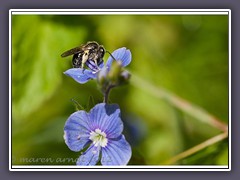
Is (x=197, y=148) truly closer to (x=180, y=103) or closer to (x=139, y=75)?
(x=180, y=103)

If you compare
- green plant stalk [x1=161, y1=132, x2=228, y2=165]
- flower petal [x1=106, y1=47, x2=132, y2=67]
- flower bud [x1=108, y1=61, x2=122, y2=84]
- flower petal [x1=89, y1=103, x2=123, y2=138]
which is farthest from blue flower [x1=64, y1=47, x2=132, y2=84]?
green plant stalk [x1=161, y1=132, x2=228, y2=165]

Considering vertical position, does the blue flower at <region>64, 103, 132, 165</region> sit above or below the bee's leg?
below

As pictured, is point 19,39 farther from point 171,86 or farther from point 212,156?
point 212,156

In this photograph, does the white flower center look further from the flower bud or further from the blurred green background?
the flower bud

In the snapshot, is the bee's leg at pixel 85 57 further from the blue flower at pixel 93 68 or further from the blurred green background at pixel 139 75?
the blurred green background at pixel 139 75

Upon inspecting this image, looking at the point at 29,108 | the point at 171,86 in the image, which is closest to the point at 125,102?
the point at 171,86

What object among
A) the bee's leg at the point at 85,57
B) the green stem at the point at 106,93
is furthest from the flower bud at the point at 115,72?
the bee's leg at the point at 85,57
